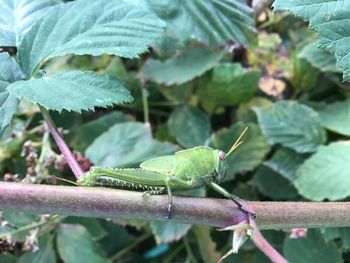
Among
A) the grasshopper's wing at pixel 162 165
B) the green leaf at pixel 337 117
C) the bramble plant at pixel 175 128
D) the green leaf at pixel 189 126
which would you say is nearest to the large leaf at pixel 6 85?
the bramble plant at pixel 175 128

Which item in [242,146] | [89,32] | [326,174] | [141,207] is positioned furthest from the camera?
[242,146]

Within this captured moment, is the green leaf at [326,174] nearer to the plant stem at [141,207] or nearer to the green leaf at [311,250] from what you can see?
the green leaf at [311,250]

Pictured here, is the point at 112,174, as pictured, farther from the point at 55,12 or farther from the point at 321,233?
the point at 321,233

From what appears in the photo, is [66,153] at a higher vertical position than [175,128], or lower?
higher

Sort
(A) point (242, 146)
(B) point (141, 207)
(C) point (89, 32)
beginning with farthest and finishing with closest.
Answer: (A) point (242, 146) < (C) point (89, 32) < (B) point (141, 207)

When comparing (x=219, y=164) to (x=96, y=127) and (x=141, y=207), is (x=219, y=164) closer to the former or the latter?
(x=141, y=207)

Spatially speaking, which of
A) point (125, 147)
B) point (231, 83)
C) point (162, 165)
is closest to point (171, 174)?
point (162, 165)

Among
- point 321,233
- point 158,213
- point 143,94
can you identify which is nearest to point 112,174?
point 158,213

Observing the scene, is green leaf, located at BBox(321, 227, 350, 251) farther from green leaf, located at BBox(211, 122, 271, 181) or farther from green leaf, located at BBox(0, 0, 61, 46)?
green leaf, located at BBox(0, 0, 61, 46)
